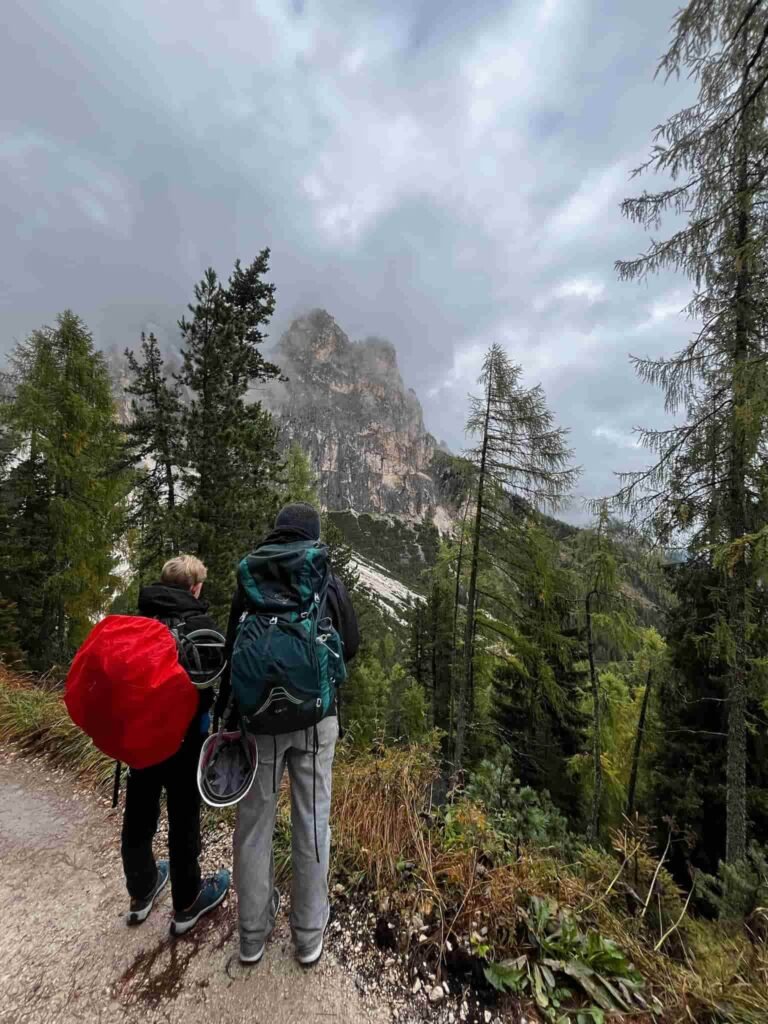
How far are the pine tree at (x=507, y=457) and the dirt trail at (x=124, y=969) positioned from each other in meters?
7.07

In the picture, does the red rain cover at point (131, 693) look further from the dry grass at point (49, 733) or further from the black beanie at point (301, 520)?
the dry grass at point (49, 733)

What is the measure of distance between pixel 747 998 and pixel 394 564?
11302 cm

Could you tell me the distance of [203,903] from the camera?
2.24m

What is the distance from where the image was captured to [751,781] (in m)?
10.1

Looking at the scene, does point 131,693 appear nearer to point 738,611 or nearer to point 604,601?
point 738,611

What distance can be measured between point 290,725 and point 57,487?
1277cm

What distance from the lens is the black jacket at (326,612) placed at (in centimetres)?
207

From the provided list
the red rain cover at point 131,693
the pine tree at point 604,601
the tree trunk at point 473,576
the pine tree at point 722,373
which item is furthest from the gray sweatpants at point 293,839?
the pine tree at point 604,601

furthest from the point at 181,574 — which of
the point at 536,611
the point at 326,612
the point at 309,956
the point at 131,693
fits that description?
the point at 536,611

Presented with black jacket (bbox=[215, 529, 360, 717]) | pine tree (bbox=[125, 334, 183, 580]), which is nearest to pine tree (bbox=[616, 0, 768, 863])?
Answer: black jacket (bbox=[215, 529, 360, 717])

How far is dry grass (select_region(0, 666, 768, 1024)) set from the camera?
1.89 meters

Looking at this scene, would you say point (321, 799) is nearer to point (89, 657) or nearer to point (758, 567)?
point (89, 657)

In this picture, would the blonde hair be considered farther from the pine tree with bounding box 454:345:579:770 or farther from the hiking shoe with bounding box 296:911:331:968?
the pine tree with bounding box 454:345:579:770

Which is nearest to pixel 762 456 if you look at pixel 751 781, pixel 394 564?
pixel 751 781
